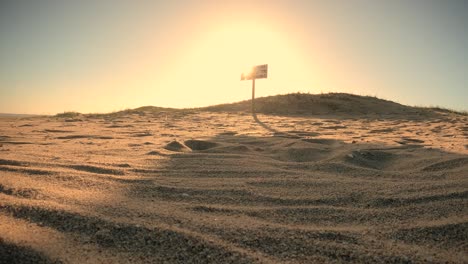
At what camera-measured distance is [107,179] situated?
2.00m

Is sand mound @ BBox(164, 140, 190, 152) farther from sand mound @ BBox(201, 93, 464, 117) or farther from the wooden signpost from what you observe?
the wooden signpost

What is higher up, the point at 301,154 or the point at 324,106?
the point at 324,106

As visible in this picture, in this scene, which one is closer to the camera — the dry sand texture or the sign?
the dry sand texture

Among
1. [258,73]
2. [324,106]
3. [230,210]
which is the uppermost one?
[258,73]

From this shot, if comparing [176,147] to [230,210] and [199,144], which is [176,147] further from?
[230,210]

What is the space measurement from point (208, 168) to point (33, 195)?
1117 millimetres

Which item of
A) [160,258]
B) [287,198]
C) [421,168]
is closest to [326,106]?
A: [421,168]

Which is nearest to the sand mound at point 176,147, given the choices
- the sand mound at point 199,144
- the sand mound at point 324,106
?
the sand mound at point 199,144

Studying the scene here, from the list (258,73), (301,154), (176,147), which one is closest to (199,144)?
(176,147)

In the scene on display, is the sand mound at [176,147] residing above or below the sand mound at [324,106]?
below

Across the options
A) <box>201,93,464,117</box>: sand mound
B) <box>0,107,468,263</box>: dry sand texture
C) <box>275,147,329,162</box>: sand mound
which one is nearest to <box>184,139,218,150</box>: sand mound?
<box>275,147,329,162</box>: sand mound

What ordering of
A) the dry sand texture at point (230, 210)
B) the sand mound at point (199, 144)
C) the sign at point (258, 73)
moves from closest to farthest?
the dry sand texture at point (230, 210) < the sand mound at point (199, 144) < the sign at point (258, 73)

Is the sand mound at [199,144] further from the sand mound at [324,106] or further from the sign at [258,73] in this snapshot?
the sign at [258,73]

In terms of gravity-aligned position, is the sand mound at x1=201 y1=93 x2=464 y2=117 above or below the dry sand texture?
above
